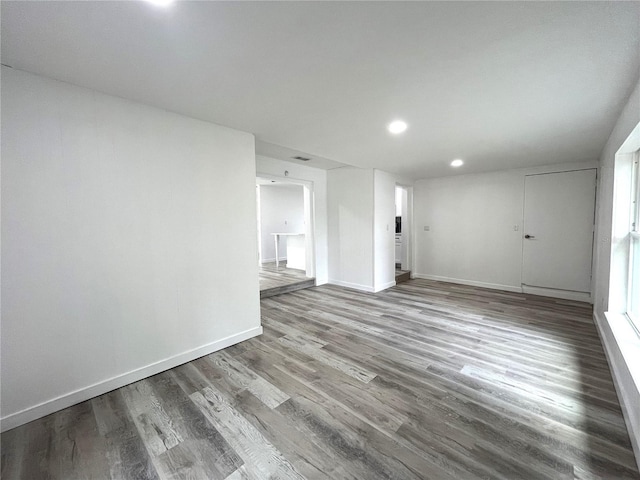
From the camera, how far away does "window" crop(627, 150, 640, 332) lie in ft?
7.52

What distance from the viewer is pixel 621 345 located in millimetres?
1963

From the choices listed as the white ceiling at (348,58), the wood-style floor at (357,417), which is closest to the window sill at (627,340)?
the wood-style floor at (357,417)

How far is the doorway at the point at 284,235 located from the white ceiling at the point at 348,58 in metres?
2.55

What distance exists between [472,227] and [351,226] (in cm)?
253

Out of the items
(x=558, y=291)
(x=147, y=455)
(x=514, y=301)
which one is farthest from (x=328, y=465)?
(x=558, y=291)

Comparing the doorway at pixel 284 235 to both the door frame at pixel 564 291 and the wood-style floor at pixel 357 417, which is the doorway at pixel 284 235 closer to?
the wood-style floor at pixel 357 417

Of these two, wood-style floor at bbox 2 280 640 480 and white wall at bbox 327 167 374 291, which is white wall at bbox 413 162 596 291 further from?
wood-style floor at bbox 2 280 640 480

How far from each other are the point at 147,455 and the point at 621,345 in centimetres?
338

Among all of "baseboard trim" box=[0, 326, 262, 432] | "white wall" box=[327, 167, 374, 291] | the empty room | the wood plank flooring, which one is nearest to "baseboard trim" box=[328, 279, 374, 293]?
"white wall" box=[327, 167, 374, 291]

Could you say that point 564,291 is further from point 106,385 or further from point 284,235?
point 106,385

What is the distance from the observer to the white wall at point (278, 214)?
7.72 meters

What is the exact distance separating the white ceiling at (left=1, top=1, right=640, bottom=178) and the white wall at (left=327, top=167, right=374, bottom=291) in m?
2.20

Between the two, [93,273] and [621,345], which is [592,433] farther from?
[93,273]

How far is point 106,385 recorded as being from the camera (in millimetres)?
2010
